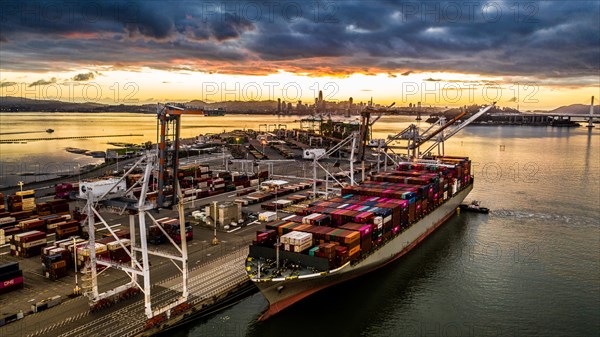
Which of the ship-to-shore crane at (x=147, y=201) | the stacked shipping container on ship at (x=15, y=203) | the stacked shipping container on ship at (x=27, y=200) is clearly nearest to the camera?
the ship-to-shore crane at (x=147, y=201)

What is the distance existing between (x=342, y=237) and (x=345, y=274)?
2.56 m

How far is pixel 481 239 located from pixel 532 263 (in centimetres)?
722

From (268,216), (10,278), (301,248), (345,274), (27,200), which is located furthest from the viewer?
(27,200)

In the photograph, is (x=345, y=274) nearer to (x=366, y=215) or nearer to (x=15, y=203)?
(x=366, y=215)

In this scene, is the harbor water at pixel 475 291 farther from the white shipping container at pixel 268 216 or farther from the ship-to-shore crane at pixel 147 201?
the white shipping container at pixel 268 216

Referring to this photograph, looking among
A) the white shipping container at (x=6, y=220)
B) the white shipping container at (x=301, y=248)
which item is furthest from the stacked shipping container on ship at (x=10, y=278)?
the white shipping container at (x=301, y=248)

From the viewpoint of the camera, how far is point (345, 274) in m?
26.9

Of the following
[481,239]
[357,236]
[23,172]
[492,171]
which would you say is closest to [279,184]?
[481,239]

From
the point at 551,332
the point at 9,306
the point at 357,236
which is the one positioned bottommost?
the point at 551,332

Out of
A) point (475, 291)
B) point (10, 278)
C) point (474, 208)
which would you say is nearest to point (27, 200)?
point (10, 278)

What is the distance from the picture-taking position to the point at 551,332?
23672mm

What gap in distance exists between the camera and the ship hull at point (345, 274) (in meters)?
24.2

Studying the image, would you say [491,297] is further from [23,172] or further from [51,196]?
[23,172]

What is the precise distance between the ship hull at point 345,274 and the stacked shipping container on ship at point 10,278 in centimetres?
1564
